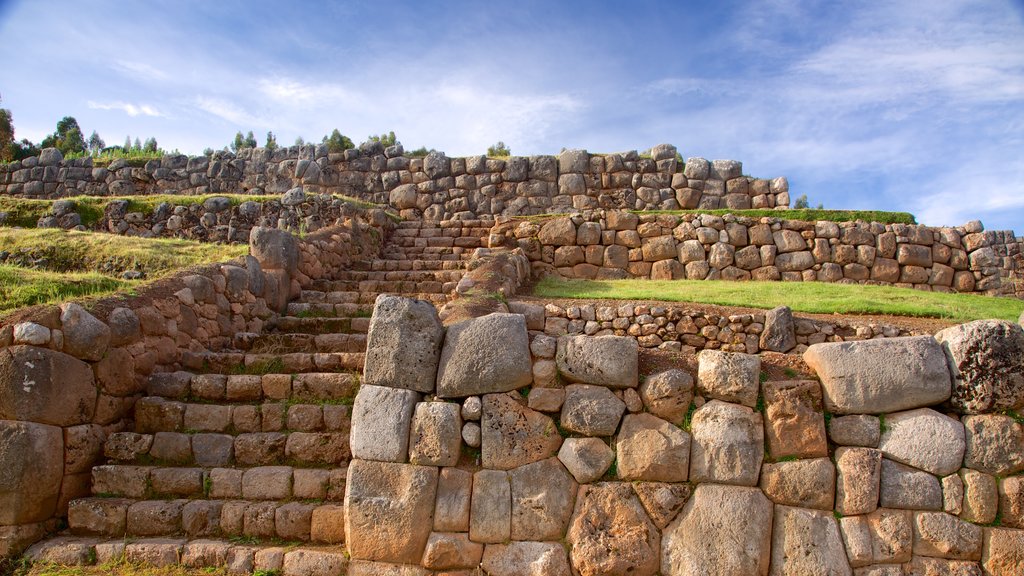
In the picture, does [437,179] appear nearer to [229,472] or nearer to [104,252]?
[104,252]

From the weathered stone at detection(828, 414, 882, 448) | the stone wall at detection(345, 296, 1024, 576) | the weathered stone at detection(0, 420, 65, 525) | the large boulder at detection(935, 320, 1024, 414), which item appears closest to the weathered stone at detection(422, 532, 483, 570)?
the stone wall at detection(345, 296, 1024, 576)

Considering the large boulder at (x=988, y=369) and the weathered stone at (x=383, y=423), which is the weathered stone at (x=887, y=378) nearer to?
the large boulder at (x=988, y=369)

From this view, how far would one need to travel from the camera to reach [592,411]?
18.2 feet

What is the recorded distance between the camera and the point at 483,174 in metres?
20.3

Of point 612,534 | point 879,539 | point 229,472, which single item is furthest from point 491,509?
point 879,539

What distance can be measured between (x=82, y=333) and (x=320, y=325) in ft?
11.1

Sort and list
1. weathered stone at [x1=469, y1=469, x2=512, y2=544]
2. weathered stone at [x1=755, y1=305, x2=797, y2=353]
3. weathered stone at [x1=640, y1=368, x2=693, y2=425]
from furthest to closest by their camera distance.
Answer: weathered stone at [x1=755, y1=305, x2=797, y2=353]
weathered stone at [x1=640, y1=368, x2=693, y2=425]
weathered stone at [x1=469, y1=469, x2=512, y2=544]

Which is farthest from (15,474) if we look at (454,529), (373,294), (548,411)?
(373,294)

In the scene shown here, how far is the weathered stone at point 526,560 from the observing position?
5.24 meters

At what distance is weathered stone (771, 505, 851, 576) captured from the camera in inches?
200

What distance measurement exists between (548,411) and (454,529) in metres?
1.18

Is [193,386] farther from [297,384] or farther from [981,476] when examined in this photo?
[981,476]

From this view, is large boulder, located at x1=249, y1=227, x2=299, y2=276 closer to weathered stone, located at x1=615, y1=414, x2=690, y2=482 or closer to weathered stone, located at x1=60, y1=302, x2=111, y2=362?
weathered stone, located at x1=60, y1=302, x2=111, y2=362

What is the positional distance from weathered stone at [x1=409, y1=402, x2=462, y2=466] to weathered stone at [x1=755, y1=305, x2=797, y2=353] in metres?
5.36
